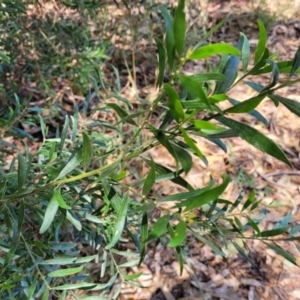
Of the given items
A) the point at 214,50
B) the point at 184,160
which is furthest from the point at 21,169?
the point at 214,50

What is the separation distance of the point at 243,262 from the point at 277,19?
201 cm

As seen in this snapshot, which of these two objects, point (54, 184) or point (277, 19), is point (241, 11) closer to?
point (277, 19)

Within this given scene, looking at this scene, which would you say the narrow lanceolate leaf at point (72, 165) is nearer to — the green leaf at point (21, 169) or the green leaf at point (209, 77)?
the green leaf at point (21, 169)

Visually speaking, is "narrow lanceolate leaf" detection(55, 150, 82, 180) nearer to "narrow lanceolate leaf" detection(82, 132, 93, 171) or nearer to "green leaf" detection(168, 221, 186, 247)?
"narrow lanceolate leaf" detection(82, 132, 93, 171)

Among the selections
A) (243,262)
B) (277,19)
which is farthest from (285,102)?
(277,19)

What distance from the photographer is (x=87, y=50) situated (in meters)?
1.92

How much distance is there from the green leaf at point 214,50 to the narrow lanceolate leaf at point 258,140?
0.39 ft

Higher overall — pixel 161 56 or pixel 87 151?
pixel 161 56

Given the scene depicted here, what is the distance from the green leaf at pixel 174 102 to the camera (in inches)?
17.9

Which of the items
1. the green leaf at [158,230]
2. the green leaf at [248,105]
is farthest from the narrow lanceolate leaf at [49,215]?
the green leaf at [248,105]

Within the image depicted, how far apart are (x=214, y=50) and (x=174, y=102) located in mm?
87

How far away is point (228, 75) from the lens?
1.88ft

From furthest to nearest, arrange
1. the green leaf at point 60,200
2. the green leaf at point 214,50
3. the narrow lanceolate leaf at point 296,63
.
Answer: the green leaf at point 60,200 < the narrow lanceolate leaf at point 296,63 < the green leaf at point 214,50

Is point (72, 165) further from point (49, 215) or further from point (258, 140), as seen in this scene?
point (258, 140)
